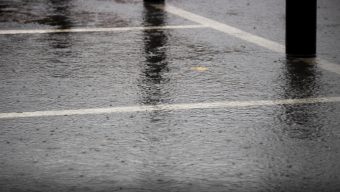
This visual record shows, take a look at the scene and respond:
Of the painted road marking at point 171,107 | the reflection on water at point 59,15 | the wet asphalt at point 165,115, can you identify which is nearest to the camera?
the wet asphalt at point 165,115

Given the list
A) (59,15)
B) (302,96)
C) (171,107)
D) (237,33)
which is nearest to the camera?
(171,107)

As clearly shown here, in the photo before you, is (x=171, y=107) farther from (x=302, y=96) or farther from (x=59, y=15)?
(x=59, y=15)

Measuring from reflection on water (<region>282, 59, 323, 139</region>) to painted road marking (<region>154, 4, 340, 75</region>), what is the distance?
19 centimetres

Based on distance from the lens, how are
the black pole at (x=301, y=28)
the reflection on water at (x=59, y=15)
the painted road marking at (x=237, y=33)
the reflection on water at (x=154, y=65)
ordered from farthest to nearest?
the reflection on water at (x=59, y=15) → the black pole at (x=301, y=28) → the painted road marking at (x=237, y=33) → the reflection on water at (x=154, y=65)

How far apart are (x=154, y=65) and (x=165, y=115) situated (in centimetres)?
226

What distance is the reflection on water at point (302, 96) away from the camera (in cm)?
572

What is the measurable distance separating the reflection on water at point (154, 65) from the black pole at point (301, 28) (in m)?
1.54

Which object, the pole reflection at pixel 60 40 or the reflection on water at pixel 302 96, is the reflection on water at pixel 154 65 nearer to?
the pole reflection at pixel 60 40

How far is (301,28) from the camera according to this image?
28.5 ft

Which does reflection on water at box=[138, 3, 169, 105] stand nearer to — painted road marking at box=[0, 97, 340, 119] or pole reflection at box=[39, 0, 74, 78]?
painted road marking at box=[0, 97, 340, 119]

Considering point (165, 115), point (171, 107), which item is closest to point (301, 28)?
point (171, 107)

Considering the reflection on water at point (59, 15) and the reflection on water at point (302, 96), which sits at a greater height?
the reflection on water at point (302, 96)

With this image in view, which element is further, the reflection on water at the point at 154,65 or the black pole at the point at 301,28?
the black pole at the point at 301,28

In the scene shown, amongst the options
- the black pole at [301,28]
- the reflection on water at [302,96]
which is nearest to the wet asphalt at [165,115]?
the reflection on water at [302,96]
